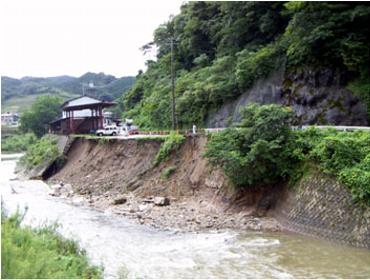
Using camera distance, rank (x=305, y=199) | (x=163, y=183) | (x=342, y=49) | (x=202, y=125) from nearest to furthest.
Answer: (x=305, y=199) → (x=342, y=49) → (x=163, y=183) → (x=202, y=125)

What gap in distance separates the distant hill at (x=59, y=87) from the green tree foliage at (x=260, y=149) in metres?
72.6

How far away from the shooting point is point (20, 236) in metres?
7.90

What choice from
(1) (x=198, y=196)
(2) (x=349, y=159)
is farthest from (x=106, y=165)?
(2) (x=349, y=159)

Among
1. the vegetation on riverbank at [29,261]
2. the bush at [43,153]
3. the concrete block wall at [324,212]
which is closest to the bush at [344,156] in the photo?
the concrete block wall at [324,212]

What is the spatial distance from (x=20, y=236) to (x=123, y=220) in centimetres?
1340

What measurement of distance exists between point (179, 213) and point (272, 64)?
11.3 metres

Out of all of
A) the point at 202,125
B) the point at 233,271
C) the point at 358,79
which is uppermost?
the point at 358,79

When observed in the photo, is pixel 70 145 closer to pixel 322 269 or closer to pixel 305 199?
pixel 305 199

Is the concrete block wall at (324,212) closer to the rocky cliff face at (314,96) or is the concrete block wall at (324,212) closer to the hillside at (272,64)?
the rocky cliff face at (314,96)

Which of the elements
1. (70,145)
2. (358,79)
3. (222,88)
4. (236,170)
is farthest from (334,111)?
(70,145)

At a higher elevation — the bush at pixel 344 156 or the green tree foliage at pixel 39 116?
the green tree foliage at pixel 39 116

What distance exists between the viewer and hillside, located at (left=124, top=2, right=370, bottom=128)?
2286cm

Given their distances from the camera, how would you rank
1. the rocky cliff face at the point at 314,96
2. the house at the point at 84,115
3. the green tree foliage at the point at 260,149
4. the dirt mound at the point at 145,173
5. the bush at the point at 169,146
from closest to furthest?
the green tree foliage at the point at 260,149, the rocky cliff face at the point at 314,96, the dirt mound at the point at 145,173, the bush at the point at 169,146, the house at the point at 84,115

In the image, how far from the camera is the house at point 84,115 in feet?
148
